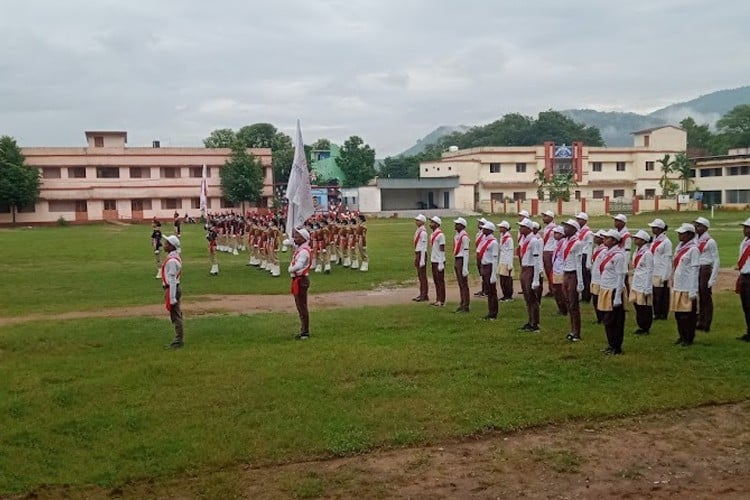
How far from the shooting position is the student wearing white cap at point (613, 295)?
34.3 ft

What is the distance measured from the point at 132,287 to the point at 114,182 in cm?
4784

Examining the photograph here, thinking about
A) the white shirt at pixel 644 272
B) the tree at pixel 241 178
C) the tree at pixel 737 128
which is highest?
the tree at pixel 737 128

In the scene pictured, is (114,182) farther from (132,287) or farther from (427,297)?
(427,297)

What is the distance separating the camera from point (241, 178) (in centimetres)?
6394

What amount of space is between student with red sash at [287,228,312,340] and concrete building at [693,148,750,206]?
65271 mm

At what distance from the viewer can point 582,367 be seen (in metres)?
9.84

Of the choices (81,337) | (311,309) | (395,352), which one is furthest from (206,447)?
(311,309)

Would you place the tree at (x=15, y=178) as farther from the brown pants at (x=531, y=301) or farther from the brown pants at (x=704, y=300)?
the brown pants at (x=704, y=300)

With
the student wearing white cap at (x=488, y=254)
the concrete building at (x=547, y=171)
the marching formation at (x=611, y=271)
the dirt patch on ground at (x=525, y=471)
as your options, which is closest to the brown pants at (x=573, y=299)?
the marching formation at (x=611, y=271)

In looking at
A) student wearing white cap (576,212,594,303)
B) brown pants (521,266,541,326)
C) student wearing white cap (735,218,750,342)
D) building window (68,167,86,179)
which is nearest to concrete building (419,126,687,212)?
building window (68,167,86,179)

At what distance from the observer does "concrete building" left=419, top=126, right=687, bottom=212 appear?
2938 inches

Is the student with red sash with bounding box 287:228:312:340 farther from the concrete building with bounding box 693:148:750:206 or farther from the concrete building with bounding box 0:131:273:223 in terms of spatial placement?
the concrete building with bounding box 693:148:750:206

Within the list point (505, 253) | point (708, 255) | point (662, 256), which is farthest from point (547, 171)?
point (708, 255)

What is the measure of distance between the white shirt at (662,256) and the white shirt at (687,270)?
99 centimetres
